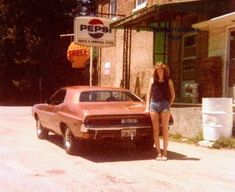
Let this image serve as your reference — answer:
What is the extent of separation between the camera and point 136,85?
2180 cm

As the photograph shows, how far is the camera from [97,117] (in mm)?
8844

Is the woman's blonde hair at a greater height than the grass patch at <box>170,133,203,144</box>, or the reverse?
the woman's blonde hair

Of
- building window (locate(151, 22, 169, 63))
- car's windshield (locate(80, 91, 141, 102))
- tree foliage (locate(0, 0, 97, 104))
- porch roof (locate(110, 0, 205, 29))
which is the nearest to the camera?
car's windshield (locate(80, 91, 141, 102))

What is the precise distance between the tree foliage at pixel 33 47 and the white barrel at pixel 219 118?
24302 millimetres

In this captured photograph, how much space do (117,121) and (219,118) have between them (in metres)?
3.28

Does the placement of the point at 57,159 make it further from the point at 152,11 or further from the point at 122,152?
the point at 152,11

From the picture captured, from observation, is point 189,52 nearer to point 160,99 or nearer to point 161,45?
point 161,45

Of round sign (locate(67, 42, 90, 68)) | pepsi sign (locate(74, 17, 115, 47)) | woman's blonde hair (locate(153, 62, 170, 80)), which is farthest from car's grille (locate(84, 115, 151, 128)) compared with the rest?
round sign (locate(67, 42, 90, 68))

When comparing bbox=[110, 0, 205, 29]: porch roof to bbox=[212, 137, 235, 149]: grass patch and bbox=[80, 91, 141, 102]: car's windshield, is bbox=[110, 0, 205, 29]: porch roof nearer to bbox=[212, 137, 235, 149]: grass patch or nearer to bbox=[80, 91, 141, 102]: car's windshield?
bbox=[80, 91, 141, 102]: car's windshield

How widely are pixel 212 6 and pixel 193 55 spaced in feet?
7.64

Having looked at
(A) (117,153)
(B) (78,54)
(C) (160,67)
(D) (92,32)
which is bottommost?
(A) (117,153)

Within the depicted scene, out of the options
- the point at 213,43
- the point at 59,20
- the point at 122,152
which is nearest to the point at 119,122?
the point at 122,152

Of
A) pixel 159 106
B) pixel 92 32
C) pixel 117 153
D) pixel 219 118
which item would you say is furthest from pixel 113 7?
pixel 159 106

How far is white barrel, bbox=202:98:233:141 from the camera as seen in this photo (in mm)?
11164
